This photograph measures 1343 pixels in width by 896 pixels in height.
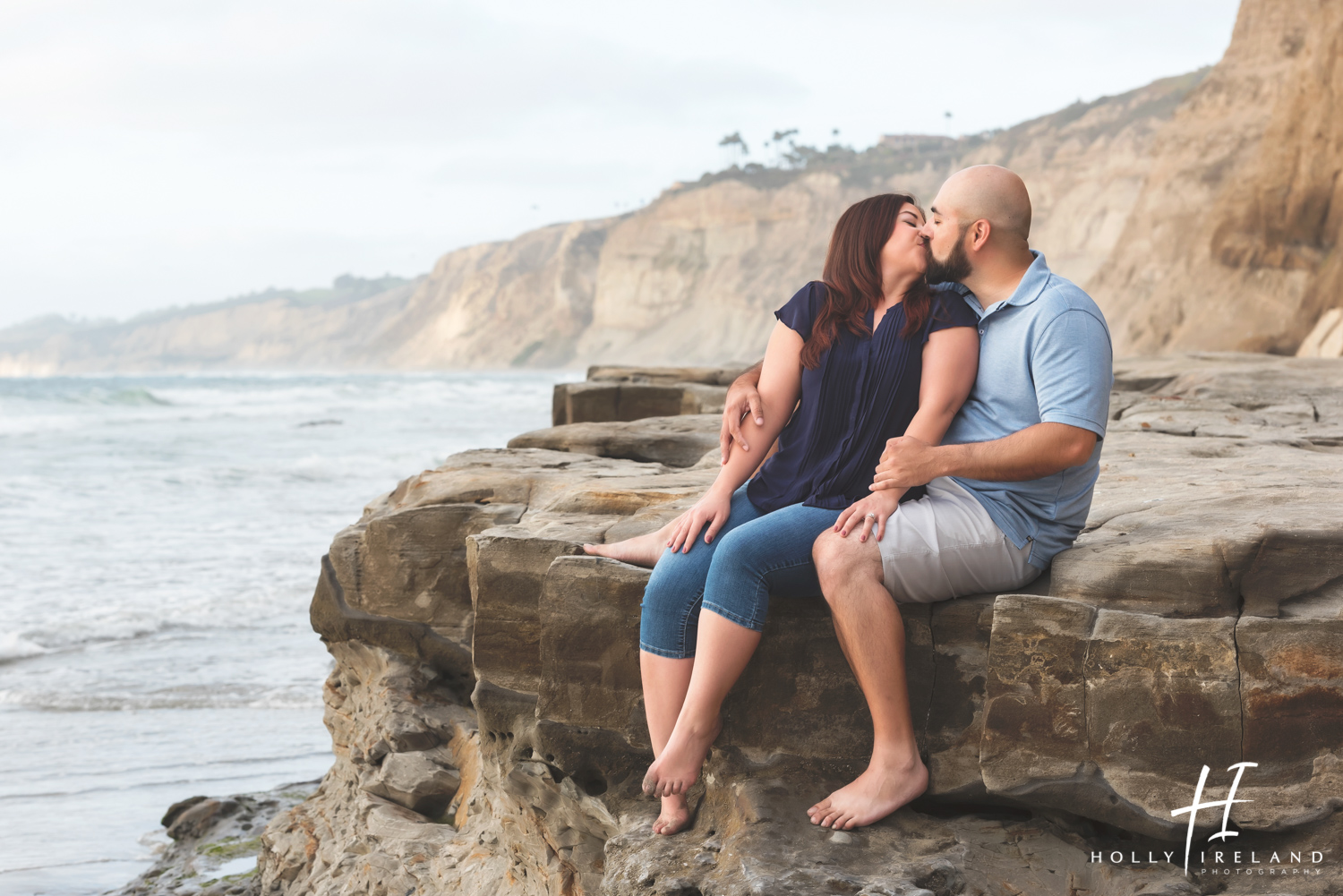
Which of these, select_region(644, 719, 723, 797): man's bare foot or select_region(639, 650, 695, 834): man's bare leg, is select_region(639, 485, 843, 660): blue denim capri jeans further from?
select_region(644, 719, 723, 797): man's bare foot

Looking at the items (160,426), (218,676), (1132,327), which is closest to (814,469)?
(218,676)

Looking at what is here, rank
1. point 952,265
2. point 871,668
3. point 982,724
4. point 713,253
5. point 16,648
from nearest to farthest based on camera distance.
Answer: point 871,668, point 982,724, point 952,265, point 16,648, point 713,253

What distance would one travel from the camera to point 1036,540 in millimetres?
2480

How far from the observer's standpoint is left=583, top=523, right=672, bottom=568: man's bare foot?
2697 mm

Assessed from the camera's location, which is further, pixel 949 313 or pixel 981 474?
pixel 949 313

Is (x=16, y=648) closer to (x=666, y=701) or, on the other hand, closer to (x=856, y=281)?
(x=666, y=701)

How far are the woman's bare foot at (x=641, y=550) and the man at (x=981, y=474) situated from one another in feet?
1.62

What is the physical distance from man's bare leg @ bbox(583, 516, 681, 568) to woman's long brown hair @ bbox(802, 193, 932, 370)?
1.87 feet

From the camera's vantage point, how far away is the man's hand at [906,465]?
7.84 feet

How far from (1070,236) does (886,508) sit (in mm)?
43725

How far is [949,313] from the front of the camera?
257 cm

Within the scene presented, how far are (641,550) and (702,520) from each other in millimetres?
214

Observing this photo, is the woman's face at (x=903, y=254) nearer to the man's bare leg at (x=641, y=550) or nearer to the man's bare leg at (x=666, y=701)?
the man's bare leg at (x=641, y=550)

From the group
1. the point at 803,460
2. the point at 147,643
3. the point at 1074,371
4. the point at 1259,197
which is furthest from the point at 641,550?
the point at 1259,197
